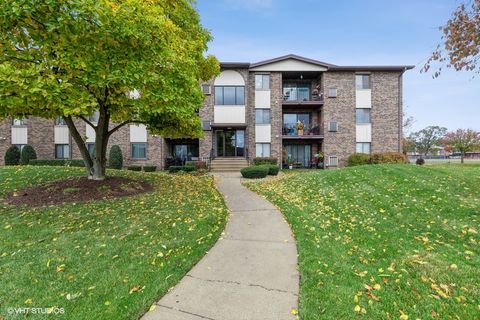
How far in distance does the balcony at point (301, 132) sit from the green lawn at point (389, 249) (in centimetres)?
1331

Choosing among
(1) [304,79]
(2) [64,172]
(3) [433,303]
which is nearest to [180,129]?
(2) [64,172]

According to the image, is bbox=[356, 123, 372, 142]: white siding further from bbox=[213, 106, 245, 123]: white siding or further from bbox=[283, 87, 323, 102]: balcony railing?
bbox=[213, 106, 245, 123]: white siding

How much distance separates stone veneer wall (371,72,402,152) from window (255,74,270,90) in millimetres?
9255

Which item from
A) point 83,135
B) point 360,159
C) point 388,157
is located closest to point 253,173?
point 360,159

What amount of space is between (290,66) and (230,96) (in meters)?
5.79

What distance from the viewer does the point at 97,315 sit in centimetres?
280

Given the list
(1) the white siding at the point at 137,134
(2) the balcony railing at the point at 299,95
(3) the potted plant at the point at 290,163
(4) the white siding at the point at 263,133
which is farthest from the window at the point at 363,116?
(1) the white siding at the point at 137,134

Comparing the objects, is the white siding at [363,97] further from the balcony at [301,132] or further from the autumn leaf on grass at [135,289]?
the autumn leaf on grass at [135,289]

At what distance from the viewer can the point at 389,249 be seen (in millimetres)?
4504

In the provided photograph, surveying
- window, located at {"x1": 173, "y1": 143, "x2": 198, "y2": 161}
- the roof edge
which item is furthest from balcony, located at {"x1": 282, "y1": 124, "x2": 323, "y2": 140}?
window, located at {"x1": 173, "y1": 143, "x2": 198, "y2": 161}

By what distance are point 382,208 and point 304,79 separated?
19612 millimetres

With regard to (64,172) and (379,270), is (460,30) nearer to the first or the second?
(379,270)

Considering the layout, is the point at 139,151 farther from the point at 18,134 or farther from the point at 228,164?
the point at 18,134

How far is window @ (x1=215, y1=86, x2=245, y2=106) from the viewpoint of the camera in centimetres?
2152
